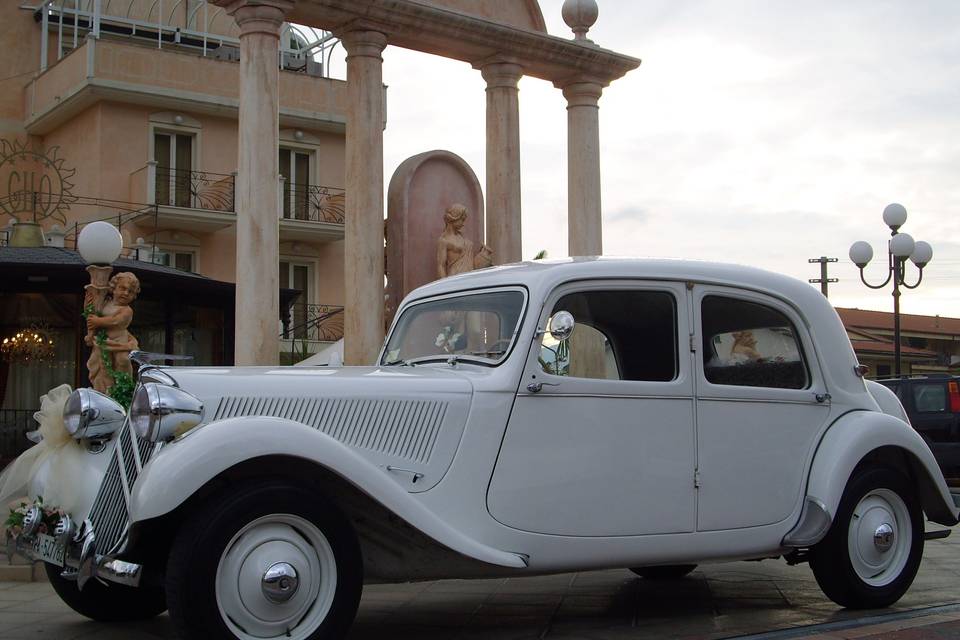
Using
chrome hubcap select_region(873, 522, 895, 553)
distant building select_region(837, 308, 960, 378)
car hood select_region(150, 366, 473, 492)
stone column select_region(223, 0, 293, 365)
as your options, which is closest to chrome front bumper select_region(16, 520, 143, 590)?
car hood select_region(150, 366, 473, 492)

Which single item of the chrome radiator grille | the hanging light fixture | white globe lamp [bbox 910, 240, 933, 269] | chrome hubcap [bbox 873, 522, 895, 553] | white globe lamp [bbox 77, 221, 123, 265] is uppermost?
white globe lamp [bbox 910, 240, 933, 269]

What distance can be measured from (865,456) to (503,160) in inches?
352

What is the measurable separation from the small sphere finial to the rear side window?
6.96 m

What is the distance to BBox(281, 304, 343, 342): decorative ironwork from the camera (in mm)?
26812

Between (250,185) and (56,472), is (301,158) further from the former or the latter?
(56,472)

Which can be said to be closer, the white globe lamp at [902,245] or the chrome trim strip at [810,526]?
the chrome trim strip at [810,526]

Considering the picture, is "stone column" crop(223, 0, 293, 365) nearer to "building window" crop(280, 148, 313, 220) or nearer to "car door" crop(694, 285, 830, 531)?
"car door" crop(694, 285, 830, 531)

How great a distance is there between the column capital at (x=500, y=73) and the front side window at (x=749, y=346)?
8928 mm

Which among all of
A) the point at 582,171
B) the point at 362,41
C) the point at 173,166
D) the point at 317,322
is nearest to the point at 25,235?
the point at 173,166

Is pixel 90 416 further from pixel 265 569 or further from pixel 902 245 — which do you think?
pixel 902 245

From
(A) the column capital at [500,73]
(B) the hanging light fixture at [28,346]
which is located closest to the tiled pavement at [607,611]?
(A) the column capital at [500,73]

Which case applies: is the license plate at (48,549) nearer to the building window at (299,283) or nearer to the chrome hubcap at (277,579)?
the chrome hubcap at (277,579)

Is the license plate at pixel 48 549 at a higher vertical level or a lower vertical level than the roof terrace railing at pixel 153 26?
lower

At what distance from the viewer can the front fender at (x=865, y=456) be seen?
224 inches
